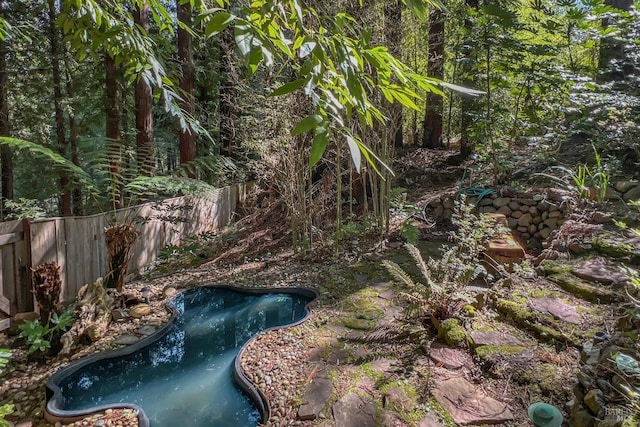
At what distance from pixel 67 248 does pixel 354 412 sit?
2.89 m

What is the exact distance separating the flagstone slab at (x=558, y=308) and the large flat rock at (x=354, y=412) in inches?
54.8

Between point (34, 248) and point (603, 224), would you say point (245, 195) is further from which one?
point (603, 224)

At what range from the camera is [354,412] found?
1.80 meters

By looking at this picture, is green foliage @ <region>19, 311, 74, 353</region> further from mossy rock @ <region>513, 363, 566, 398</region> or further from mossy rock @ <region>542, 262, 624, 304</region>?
mossy rock @ <region>542, 262, 624, 304</region>

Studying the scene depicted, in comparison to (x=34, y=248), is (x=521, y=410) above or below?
below

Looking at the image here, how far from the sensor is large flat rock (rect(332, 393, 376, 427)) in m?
1.73

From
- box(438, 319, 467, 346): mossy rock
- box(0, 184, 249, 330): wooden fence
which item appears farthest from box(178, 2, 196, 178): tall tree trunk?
box(438, 319, 467, 346): mossy rock

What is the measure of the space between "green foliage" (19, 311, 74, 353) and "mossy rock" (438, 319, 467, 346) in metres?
2.64

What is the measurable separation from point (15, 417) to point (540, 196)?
5074 millimetres

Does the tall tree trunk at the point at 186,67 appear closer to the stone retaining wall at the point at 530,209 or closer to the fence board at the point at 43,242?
the fence board at the point at 43,242

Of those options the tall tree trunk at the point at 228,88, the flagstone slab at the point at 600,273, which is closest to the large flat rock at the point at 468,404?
the flagstone slab at the point at 600,273

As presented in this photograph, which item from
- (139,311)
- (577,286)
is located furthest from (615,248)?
(139,311)

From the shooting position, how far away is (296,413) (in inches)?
72.5

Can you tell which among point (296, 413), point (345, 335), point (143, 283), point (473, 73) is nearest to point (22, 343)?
point (143, 283)
